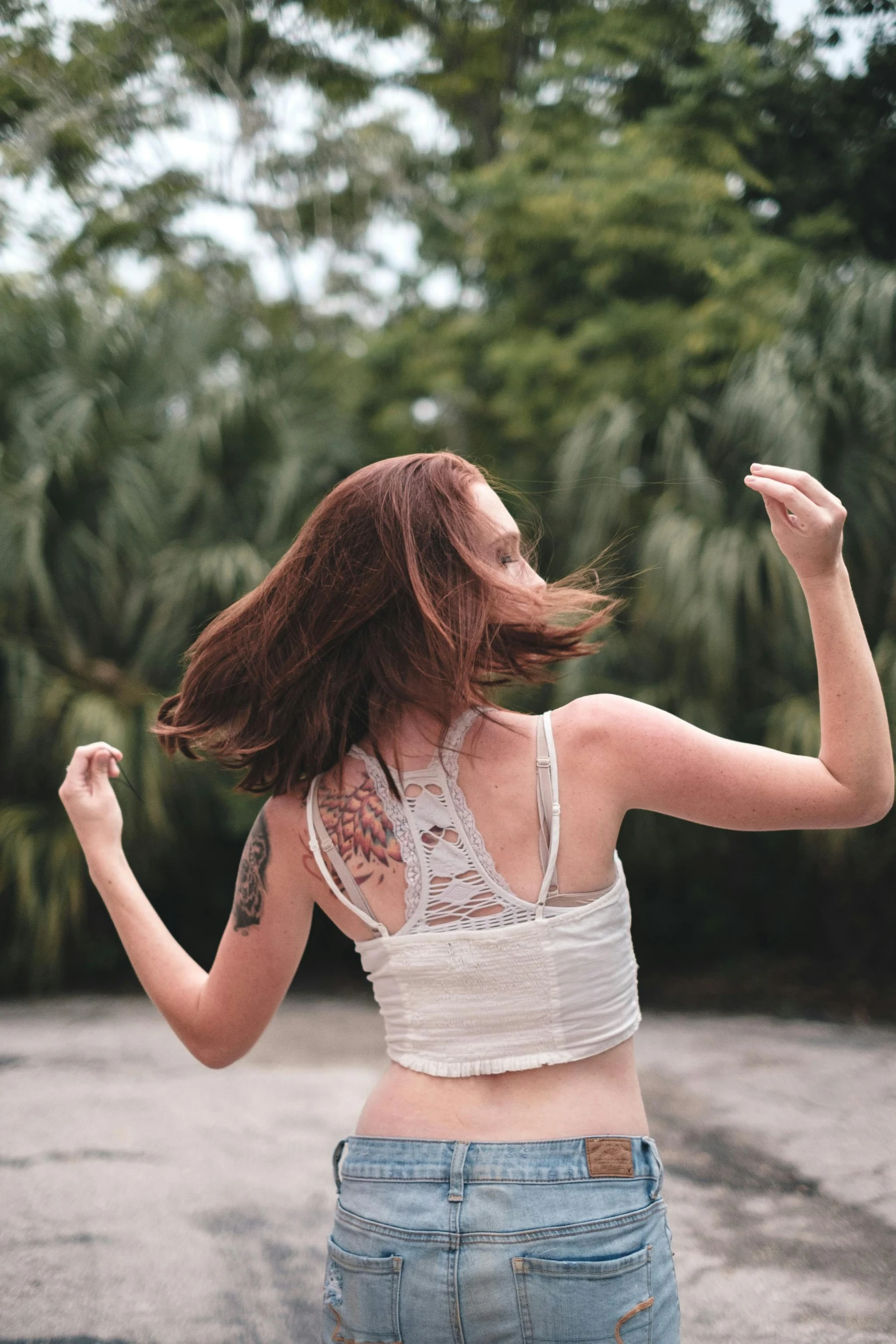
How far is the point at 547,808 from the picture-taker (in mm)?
1184

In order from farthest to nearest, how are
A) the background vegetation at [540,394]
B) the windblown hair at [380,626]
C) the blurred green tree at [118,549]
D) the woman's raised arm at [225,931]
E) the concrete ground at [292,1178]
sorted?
the blurred green tree at [118,549] < the background vegetation at [540,394] < the concrete ground at [292,1178] < the woman's raised arm at [225,931] < the windblown hair at [380,626]

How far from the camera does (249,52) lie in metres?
5.16

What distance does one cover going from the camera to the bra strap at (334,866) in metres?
1.25

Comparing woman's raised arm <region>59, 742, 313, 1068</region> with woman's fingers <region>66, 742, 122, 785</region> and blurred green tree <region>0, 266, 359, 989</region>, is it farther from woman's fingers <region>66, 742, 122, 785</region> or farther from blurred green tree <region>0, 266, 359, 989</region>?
blurred green tree <region>0, 266, 359, 989</region>

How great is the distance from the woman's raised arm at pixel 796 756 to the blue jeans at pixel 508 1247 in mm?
364

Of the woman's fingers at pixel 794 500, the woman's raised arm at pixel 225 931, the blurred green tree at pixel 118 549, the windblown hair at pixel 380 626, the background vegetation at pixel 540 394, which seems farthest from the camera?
the blurred green tree at pixel 118 549

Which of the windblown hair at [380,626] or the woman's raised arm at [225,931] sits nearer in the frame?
the windblown hair at [380,626]

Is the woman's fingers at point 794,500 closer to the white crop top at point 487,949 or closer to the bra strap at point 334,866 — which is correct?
the white crop top at point 487,949

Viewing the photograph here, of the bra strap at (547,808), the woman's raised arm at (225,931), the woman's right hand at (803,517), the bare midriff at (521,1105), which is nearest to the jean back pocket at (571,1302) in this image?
the bare midriff at (521,1105)

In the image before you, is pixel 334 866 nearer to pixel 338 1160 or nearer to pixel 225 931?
pixel 225 931

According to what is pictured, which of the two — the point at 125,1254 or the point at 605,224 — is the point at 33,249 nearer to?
the point at 605,224

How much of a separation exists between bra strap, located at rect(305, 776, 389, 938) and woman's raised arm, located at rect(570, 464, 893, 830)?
11.8 inches

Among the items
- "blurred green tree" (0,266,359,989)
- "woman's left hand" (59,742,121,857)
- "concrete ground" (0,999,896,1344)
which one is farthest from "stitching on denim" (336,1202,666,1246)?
"blurred green tree" (0,266,359,989)

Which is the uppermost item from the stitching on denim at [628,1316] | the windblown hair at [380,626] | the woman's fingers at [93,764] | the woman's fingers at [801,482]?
the woman's fingers at [801,482]
